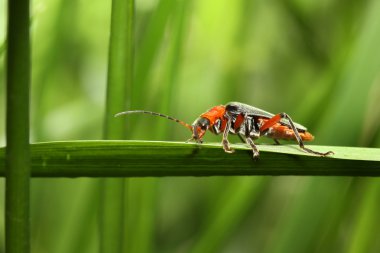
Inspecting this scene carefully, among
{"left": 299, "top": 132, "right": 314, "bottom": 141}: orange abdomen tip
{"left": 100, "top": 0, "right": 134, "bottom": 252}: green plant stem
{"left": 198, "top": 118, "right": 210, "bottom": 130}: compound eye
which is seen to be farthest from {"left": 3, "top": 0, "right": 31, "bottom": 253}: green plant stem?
{"left": 299, "top": 132, "right": 314, "bottom": 141}: orange abdomen tip

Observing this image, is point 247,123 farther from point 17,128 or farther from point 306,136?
point 17,128

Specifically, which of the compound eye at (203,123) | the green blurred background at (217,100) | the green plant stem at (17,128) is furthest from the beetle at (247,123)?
the green plant stem at (17,128)

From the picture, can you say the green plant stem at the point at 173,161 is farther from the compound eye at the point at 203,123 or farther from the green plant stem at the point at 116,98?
the compound eye at the point at 203,123

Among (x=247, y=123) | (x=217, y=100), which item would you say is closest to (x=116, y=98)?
(x=247, y=123)

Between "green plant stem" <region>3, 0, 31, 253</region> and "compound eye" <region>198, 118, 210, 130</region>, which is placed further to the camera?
"compound eye" <region>198, 118, 210, 130</region>

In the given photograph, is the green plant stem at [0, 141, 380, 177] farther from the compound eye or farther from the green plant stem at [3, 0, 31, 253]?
the compound eye
